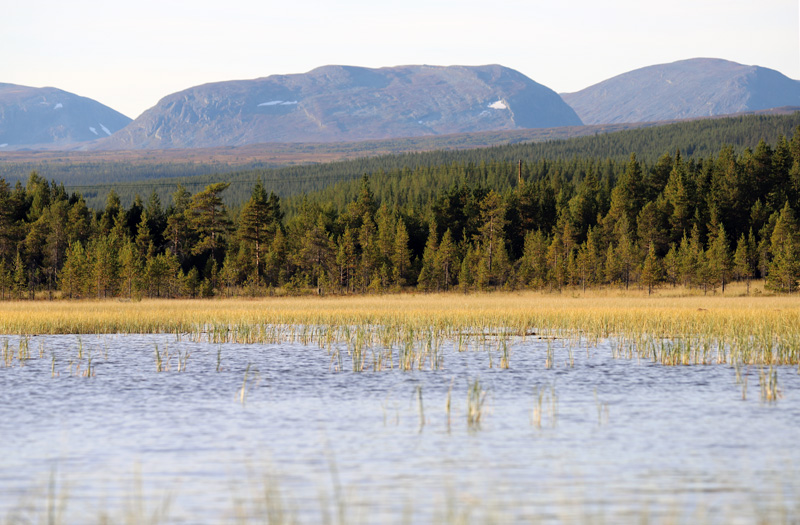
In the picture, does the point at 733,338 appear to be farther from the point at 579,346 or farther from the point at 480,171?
the point at 480,171

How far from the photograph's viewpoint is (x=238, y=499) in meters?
8.95

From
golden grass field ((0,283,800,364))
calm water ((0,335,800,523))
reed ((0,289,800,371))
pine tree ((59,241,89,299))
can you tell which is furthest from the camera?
pine tree ((59,241,89,299))

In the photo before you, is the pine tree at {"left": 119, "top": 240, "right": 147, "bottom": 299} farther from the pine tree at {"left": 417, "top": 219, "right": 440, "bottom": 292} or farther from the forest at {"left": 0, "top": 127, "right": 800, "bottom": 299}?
the pine tree at {"left": 417, "top": 219, "right": 440, "bottom": 292}

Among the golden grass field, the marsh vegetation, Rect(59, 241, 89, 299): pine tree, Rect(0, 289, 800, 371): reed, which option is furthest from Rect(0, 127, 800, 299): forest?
the marsh vegetation

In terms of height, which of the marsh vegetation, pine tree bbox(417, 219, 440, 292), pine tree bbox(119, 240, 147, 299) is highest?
the marsh vegetation

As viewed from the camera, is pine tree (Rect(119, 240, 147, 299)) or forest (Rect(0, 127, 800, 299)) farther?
forest (Rect(0, 127, 800, 299))

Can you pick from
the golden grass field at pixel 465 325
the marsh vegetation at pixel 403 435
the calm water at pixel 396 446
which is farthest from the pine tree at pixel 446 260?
the calm water at pixel 396 446

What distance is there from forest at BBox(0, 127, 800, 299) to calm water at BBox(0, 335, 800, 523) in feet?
163

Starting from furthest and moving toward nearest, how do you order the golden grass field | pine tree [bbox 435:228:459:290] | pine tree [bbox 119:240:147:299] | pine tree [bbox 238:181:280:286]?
pine tree [bbox 435:228:459:290]
pine tree [bbox 238:181:280:286]
pine tree [bbox 119:240:147:299]
the golden grass field

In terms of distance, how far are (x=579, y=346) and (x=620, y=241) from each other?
59740mm

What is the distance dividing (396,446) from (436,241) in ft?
259

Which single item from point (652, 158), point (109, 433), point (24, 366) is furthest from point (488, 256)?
point (652, 158)

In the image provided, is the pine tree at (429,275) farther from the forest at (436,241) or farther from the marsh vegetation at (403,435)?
the marsh vegetation at (403,435)

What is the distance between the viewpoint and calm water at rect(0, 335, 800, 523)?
865 cm
